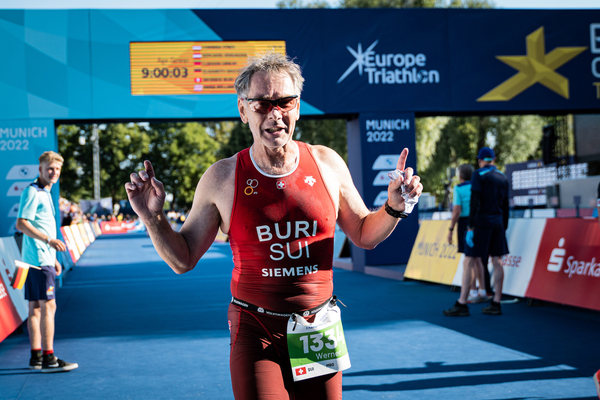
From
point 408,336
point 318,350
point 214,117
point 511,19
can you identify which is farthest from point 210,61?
point 318,350

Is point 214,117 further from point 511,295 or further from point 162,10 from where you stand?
point 511,295

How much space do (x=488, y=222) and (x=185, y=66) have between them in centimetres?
779

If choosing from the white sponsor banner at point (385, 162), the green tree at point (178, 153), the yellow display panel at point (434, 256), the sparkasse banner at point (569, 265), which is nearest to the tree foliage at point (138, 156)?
the green tree at point (178, 153)

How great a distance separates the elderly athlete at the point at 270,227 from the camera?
2.47 meters

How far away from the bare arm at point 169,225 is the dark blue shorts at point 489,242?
5.97 meters

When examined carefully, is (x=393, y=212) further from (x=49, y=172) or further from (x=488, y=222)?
(x=488, y=222)

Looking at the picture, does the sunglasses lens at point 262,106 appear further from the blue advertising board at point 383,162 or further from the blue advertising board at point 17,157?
the blue advertising board at point 383,162

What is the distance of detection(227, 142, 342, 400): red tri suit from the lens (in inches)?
97.2

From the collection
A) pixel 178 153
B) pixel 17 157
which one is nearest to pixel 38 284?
pixel 17 157

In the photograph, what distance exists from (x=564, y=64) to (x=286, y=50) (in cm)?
672

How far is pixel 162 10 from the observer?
1288cm

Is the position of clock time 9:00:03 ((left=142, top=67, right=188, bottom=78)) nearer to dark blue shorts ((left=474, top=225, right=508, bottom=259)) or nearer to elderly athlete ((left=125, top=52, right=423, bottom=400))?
dark blue shorts ((left=474, top=225, right=508, bottom=259))

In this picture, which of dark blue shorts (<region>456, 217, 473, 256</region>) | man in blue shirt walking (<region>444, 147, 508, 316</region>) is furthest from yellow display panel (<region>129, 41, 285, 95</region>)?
man in blue shirt walking (<region>444, 147, 508, 316</region>)

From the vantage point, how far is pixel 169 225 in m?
2.36
